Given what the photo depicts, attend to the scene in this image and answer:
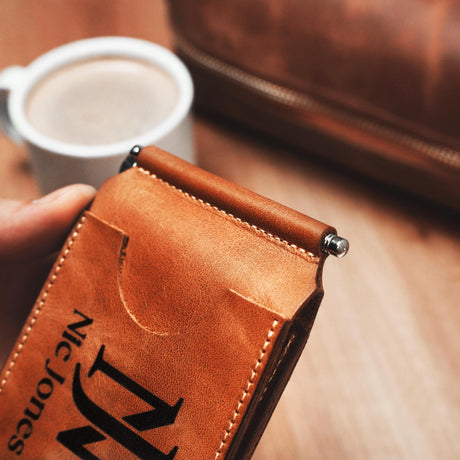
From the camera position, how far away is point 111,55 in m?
0.55

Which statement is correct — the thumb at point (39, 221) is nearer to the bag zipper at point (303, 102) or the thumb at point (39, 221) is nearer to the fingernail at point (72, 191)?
the fingernail at point (72, 191)

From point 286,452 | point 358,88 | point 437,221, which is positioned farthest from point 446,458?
point 358,88

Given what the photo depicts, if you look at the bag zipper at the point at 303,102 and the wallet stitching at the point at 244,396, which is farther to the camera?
the bag zipper at the point at 303,102

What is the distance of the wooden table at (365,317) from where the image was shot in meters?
0.48

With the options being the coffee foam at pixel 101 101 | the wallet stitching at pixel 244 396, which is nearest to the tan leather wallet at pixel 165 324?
the wallet stitching at pixel 244 396

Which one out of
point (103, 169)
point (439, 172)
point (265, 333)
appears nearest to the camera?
point (265, 333)

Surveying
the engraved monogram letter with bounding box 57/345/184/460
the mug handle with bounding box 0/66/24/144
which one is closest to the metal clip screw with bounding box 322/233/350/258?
the engraved monogram letter with bounding box 57/345/184/460

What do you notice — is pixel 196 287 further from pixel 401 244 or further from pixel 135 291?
pixel 401 244

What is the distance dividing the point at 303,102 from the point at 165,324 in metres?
0.36

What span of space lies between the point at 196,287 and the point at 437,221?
0.40 m

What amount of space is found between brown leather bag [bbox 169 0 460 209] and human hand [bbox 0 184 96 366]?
281mm

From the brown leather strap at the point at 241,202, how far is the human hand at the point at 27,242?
83mm

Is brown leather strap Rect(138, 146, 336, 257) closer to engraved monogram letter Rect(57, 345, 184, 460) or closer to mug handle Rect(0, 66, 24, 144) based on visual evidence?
engraved monogram letter Rect(57, 345, 184, 460)

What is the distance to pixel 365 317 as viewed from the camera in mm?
551
